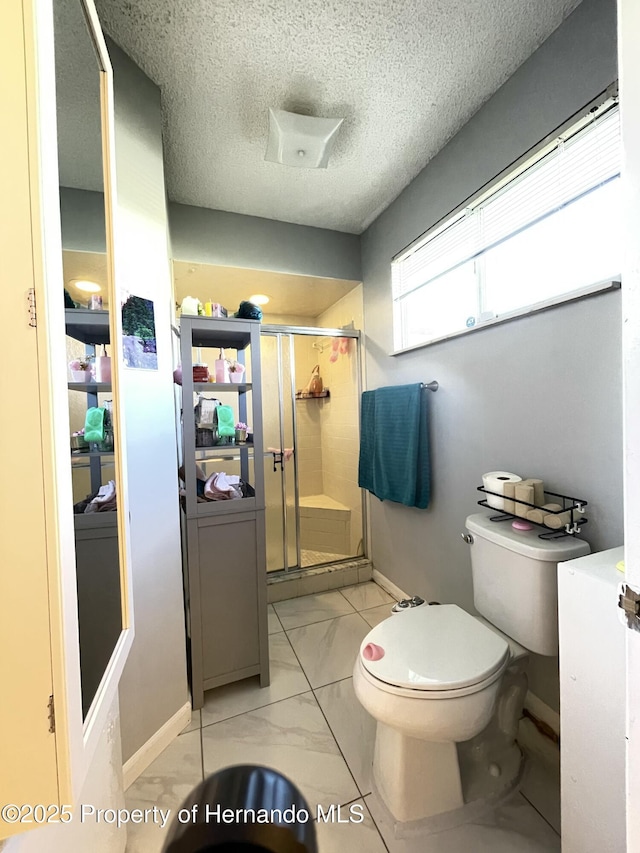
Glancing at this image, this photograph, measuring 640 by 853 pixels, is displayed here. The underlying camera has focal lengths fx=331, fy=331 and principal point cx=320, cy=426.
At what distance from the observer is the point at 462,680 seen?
0.92 m

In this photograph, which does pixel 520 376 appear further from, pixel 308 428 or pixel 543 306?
pixel 308 428

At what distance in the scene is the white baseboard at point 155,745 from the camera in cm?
110

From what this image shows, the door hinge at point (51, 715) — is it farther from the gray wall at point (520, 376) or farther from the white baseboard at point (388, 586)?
the white baseboard at point (388, 586)

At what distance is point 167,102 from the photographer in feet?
4.41

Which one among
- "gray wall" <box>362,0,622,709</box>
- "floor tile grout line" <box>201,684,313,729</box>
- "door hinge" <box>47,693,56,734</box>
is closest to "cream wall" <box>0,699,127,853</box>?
"door hinge" <box>47,693,56,734</box>

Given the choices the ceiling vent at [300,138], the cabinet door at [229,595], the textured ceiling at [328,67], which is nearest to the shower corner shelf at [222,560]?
the cabinet door at [229,595]

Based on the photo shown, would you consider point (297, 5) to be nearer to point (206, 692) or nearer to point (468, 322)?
point (468, 322)

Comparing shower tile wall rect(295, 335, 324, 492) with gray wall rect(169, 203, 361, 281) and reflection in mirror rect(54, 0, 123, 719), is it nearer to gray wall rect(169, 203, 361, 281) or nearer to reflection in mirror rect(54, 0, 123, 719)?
gray wall rect(169, 203, 361, 281)

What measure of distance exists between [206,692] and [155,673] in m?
0.39

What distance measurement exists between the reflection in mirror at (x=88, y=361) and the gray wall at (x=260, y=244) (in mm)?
1311

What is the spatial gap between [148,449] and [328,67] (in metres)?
1.53

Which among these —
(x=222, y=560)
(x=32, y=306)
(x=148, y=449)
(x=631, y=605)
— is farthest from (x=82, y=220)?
(x=222, y=560)

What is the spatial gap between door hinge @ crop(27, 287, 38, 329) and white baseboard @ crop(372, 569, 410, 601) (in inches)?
85.5

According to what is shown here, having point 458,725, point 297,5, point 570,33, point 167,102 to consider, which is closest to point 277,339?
point 167,102
